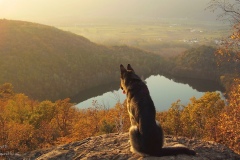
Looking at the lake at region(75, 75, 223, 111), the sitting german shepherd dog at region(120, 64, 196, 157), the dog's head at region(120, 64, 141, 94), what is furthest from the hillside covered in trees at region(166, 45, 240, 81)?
the sitting german shepherd dog at region(120, 64, 196, 157)

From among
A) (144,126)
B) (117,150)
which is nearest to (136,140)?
(144,126)

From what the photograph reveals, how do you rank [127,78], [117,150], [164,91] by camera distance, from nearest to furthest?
Result: [127,78] < [117,150] < [164,91]

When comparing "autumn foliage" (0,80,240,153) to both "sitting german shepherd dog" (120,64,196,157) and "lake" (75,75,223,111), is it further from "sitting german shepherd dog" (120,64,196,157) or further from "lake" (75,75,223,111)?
"lake" (75,75,223,111)

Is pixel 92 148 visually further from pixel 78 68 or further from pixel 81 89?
pixel 78 68

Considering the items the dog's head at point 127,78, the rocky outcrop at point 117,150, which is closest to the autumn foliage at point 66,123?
the rocky outcrop at point 117,150

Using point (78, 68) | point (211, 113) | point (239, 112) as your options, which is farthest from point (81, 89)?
point (239, 112)

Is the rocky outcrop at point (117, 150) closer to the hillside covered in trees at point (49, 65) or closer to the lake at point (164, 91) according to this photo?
the lake at point (164, 91)

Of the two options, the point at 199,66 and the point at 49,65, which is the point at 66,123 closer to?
the point at 49,65
